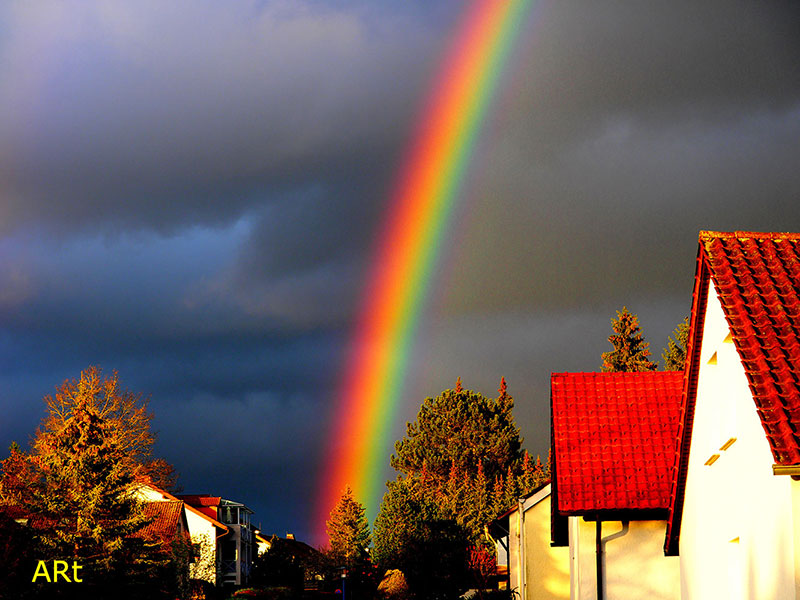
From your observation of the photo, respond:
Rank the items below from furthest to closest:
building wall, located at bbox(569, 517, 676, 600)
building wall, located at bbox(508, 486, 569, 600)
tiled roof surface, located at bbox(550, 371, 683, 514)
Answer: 1. building wall, located at bbox(508, 486, 569, 600)
2. building wall, located at bbox(569, 517, 676, 600)
3. tiled roof surface, located at bbox(550, 371, 683, 514)

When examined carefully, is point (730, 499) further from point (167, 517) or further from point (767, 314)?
point (167, 517)

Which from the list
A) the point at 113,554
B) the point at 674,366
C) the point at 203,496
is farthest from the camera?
the point at 203,496

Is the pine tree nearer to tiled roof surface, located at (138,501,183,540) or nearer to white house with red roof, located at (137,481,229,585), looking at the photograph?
white house with red roof, located at (137,481,229,585)

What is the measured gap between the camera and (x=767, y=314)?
1030cm

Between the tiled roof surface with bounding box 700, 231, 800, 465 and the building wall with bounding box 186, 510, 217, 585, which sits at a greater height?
the tiled roof surface with bounding box 700, 231, 800, 465

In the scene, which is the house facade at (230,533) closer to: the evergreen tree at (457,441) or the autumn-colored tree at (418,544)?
the evergreen tree at (457,441)

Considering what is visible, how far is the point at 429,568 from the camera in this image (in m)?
63.9

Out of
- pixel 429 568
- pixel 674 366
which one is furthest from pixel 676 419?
pixel 674 366

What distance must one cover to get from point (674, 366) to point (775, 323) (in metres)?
71.2

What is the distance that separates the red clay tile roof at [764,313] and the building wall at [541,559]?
54.7ft

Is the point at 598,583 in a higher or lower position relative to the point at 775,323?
lower

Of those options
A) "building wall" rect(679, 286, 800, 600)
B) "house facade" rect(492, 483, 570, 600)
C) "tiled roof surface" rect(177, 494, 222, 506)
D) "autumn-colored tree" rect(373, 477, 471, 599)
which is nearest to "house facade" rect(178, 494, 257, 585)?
"tiled roof surface" rect(177, 494, 222, 506)

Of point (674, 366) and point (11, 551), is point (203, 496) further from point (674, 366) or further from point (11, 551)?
point (11, 551)

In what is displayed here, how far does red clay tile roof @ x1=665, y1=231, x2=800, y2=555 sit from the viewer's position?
356 inches
